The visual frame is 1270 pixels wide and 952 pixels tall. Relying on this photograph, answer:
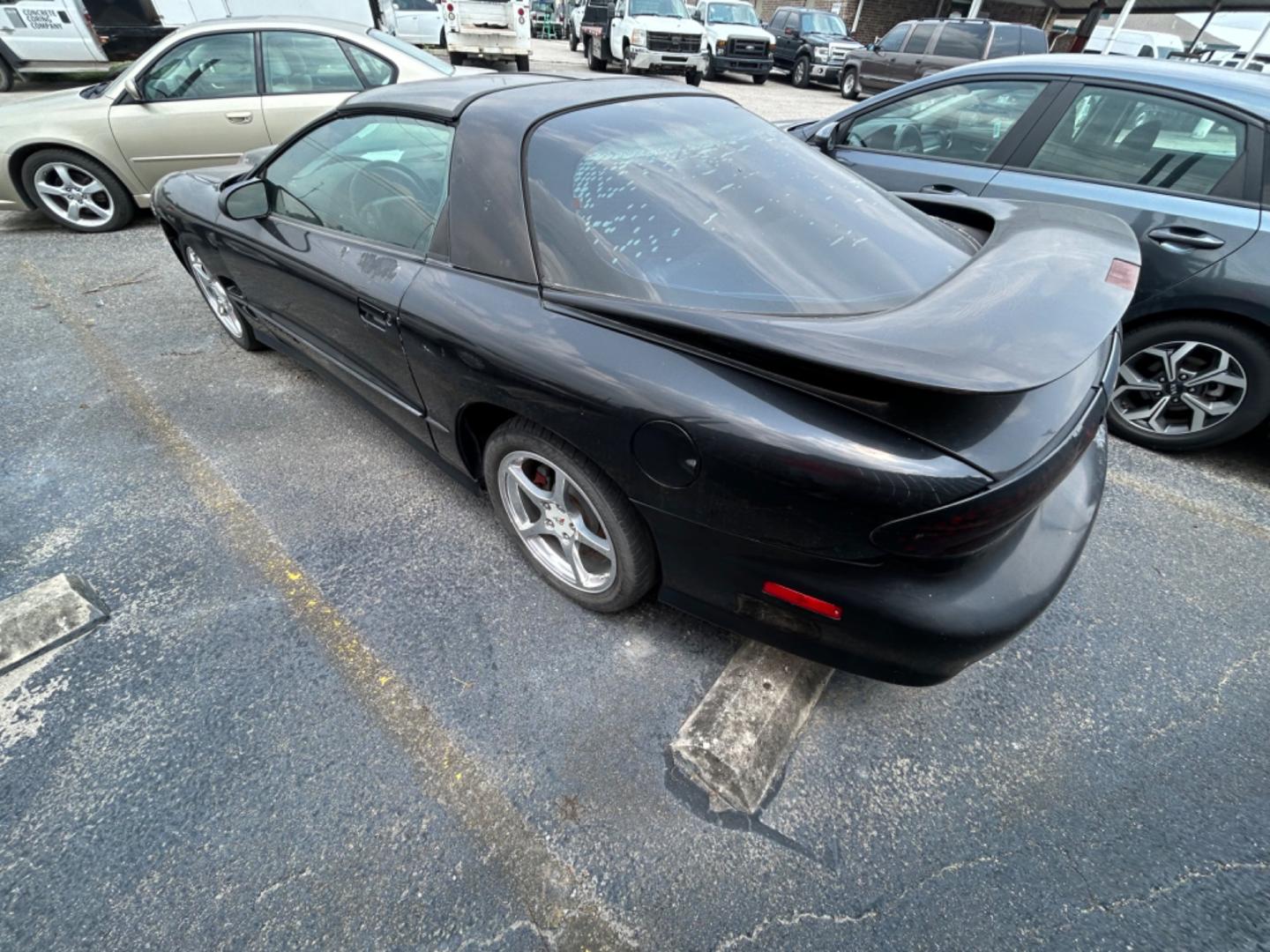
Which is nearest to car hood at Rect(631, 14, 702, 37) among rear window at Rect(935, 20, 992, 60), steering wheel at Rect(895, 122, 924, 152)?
rear window at Rect(935, 20, 992, 60)

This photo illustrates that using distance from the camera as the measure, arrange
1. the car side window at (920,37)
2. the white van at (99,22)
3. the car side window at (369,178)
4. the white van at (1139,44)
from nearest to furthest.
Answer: the car side window at (369,178) < the white van at (99,22) < the car side window at (920,37) < the white van at (1139,44)

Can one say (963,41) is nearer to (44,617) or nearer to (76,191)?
(76,191)

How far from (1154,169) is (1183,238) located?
391 mm

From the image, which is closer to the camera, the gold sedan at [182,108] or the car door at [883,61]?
the gold sedan at [182,108]

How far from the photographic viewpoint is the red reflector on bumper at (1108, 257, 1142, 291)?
4.66 feet

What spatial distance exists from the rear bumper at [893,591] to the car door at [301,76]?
5149 mm

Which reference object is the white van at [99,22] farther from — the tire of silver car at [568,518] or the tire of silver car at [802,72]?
the tire of silver car at [802,72]

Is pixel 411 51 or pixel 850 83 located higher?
pixel 411 51

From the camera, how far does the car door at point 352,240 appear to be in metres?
1.98

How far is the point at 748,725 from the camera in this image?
160cm

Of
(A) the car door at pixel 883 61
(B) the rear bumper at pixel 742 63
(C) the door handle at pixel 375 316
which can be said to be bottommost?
(B) the rear bumper at pixel 742 63

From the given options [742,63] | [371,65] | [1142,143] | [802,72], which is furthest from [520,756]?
[802,72]

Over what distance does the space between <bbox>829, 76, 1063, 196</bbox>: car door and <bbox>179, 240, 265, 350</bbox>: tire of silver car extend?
3396mm

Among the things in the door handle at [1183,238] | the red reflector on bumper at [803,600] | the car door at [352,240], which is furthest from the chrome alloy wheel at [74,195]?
the door handle at [1183,238]
